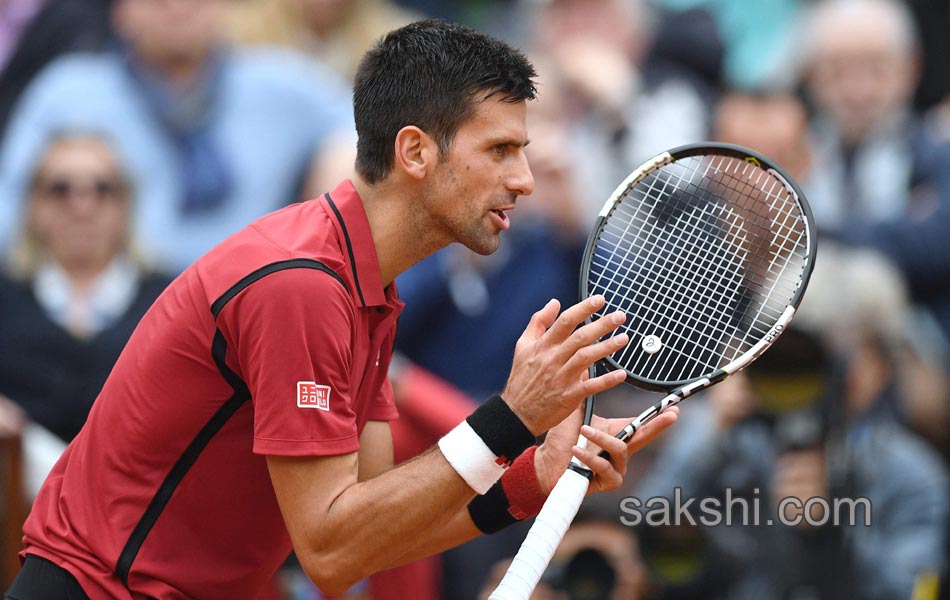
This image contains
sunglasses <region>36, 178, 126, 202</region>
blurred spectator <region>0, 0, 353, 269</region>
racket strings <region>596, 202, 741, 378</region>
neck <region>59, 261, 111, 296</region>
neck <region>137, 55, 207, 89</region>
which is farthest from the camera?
neck <region>137, 55, 207, 89</region>

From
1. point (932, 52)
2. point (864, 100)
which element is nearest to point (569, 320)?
point (864, 100)

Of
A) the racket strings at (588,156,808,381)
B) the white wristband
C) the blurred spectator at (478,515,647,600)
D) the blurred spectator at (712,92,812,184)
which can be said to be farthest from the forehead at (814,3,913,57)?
the white wristband

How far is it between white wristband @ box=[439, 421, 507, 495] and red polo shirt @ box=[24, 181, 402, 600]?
22cm

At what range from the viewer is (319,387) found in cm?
277

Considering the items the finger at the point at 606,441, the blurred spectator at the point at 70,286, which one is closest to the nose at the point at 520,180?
the finger at the point at 606,441

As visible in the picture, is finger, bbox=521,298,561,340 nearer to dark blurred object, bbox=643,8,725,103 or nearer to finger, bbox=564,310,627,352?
finger, bbox=564,310,627,352

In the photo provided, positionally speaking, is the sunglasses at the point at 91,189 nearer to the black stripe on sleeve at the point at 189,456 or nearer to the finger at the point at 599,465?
the black stripe on sleeve at the point at 189,456

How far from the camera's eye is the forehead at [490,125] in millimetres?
3041

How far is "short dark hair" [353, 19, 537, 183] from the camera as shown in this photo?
3045 mm

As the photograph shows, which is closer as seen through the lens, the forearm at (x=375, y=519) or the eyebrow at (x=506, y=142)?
the forearm at (x=375, y=519)

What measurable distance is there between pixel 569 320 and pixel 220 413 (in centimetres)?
81

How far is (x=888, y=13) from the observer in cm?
753

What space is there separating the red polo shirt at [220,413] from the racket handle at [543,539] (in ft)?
1.49

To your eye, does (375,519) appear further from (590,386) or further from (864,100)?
(864,100)
